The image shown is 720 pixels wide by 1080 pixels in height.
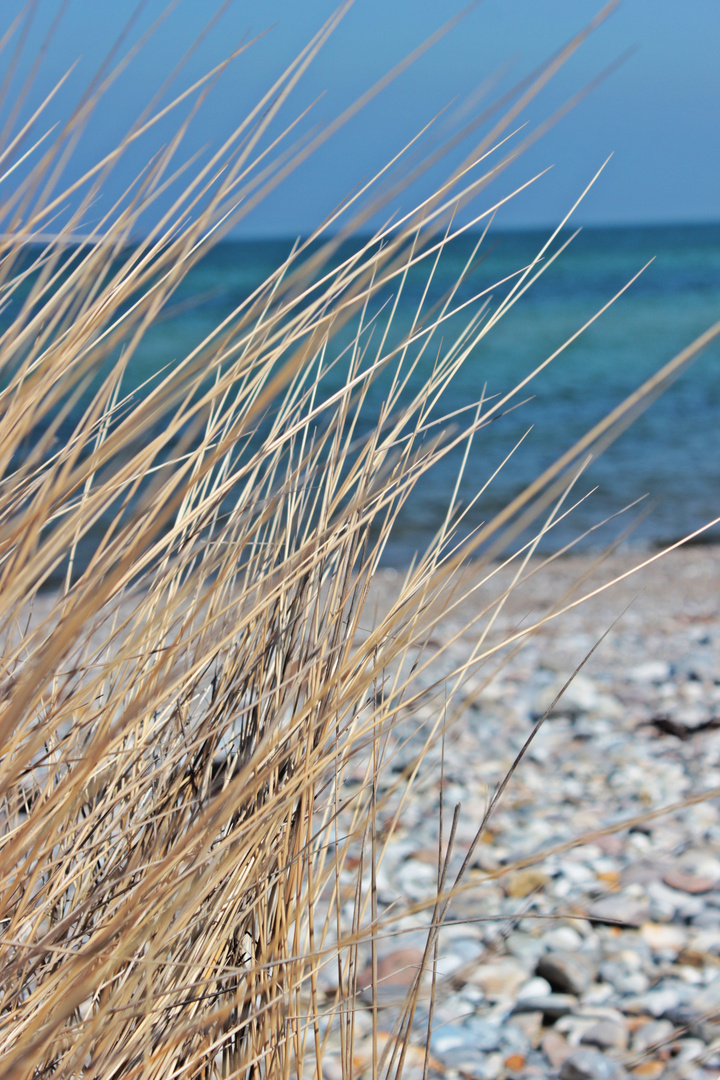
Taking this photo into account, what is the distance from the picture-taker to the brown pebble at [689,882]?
2.15m

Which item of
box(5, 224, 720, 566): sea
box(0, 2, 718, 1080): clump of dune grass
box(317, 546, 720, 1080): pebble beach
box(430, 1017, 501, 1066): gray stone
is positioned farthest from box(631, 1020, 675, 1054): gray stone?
box(0, 2, 718, 1080): clump of dune grass

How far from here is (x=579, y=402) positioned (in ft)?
37.3

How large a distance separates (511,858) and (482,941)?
38cm

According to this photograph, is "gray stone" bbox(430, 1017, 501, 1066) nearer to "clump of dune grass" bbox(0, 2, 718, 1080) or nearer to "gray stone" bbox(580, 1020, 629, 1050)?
"gray stone" bbox(580, 1020, 629, 1050)

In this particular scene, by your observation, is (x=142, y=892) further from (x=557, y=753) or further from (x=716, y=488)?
(x=716, y=488)

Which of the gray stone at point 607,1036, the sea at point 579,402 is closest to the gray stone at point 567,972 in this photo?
the gray stone at point 607,1036

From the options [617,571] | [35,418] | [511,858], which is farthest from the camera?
[617,571]

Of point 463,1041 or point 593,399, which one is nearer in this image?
point 463,1041

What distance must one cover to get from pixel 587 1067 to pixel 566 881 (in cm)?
65

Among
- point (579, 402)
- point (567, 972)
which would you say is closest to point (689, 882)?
point (567, 972)

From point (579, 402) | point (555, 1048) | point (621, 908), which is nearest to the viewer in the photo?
point (555, 1048)

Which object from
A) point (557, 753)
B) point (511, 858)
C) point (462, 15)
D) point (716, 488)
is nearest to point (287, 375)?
point (462, 15)

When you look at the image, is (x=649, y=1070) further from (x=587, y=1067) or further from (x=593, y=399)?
(x=593, y=399)

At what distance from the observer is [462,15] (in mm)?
623
